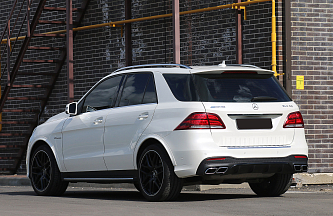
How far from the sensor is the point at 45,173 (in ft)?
32.3

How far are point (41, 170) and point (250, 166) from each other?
362cm

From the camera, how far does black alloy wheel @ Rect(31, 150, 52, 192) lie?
32.3 ft

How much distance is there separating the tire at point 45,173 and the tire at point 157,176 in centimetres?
192

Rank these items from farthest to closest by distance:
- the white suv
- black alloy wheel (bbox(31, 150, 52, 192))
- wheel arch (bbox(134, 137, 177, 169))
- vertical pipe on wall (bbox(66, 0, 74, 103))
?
vertical pipe on wall (bbox(66, 0, 74, 103)) < black alloy wheel (bbox(31, 150, 52, 192)) < wheel arch (bbox(134, 137, 177, 169)) < the white suv

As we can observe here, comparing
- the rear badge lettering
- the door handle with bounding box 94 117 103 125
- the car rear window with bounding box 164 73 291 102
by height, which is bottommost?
the door handle with bounding box 94 117 103 125

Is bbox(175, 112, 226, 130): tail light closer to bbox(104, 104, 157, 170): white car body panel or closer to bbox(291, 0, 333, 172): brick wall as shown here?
bbox(104, 104, 157, 170): white car body panel

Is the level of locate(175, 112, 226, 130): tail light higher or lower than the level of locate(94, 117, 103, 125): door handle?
higher

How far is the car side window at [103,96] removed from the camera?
903 cm

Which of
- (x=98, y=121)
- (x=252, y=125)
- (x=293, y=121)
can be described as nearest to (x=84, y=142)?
(x=98, y=121)

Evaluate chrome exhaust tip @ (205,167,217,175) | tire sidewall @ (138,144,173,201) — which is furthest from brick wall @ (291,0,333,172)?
chrome exhaust tip @ (205,167,217,175)

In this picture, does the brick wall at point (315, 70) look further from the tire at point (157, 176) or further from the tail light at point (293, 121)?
the tire at point (157, 176)

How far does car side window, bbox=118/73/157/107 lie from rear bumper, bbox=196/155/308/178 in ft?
4.01

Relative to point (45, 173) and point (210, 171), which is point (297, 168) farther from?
point (45, 173)

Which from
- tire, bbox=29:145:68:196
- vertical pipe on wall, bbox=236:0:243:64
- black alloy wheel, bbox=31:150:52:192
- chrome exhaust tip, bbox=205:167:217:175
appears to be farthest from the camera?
vertical pipe on wall, bbox=236:0:243:64
